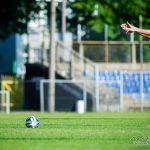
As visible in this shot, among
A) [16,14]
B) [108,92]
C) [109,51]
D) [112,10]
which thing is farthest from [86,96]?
[112,10]

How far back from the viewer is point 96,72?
1309 inches

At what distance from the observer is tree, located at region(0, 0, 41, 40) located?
1631 inches

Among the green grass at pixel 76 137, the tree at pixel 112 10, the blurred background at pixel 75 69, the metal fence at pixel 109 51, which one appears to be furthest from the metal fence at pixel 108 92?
the green grass at pixel 76 137

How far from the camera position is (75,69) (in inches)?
1364

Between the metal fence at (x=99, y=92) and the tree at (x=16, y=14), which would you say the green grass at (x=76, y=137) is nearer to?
the metal fence at (x=99, y=92)

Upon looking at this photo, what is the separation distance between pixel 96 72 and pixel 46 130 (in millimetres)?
19673

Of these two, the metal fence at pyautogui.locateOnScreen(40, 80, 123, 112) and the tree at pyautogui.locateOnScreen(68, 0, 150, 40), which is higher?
the tree at pyautogui.locateOnScreen(68, 0, 150, 40)

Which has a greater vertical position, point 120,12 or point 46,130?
point 120,12

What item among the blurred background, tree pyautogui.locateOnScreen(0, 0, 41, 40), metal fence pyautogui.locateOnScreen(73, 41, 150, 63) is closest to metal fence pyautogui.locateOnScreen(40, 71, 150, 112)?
the blurred background

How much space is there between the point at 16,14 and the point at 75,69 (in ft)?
29.9

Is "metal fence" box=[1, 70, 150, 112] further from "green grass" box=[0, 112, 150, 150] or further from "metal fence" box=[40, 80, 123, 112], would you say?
"green grass" box=[0, 112, 150, 150]

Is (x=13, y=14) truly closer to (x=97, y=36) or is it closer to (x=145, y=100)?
(x=97, y=36)

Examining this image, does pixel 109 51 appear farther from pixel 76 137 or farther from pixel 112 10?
pixel 76 137

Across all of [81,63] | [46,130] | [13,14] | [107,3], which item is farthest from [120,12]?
[46,130]
